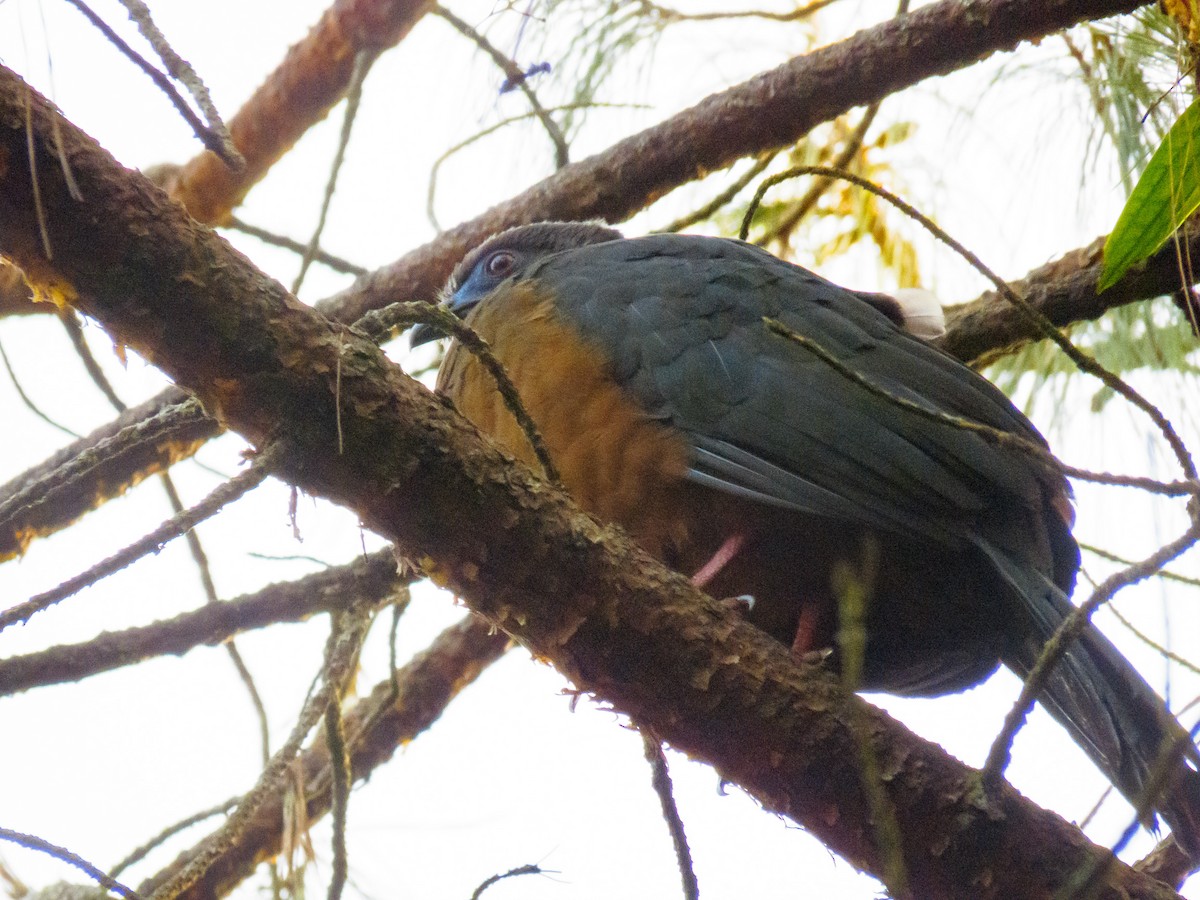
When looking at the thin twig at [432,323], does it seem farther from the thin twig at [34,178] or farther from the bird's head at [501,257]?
the bird's head at [501,257]

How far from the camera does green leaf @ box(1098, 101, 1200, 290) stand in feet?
7.25

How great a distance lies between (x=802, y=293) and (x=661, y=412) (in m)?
0.55

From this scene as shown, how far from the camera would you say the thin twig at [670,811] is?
2156 mm

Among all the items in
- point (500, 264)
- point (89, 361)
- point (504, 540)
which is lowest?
point (504, 540)

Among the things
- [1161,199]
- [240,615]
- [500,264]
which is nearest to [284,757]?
[240,615]

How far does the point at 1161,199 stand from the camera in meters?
2.29

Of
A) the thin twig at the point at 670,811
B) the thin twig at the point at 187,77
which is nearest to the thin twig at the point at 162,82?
the thin twig at the point at 187,77

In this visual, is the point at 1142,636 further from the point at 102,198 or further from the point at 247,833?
the point at 247,833

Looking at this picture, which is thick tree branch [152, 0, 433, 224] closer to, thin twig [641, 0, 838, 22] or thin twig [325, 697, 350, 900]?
thin twig [641, 0, 838, 22]

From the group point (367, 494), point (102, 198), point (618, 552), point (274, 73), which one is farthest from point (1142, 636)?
point (274, 73)

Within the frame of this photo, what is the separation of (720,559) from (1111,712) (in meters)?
0.83

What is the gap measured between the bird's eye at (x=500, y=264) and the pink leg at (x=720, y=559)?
1421 millimetres

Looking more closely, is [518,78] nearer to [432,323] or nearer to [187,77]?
[432,323]

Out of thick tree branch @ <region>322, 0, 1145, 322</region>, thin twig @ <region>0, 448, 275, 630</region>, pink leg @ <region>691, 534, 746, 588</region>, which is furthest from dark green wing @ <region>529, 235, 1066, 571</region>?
thin twig @ <region>0, 448, 275, 630</region>
